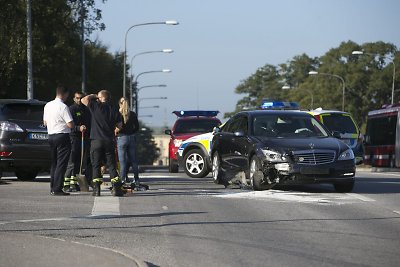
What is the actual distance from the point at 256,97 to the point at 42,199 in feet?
477

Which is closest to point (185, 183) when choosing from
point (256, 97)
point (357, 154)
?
point (357, 154)

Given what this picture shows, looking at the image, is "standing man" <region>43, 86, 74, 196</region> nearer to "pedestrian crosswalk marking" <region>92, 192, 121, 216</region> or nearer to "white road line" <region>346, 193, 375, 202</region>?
"pedestrian crosswalk marking" <region>92, 192, 121, 216</region>

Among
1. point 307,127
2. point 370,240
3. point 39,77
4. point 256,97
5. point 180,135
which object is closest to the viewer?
point 370,240

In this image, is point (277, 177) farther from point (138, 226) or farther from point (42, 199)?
point (138, 226)

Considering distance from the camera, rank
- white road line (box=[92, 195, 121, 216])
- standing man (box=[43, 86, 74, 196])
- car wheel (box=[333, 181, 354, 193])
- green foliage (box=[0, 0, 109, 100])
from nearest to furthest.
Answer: white road line (box=[92, 195, 121, 216]) < standing man (box=[43, 86, 74, 196]) < car wheel (box=[333, 181, 354, 193]) < green foliage (box=[0, 0, 109, 100])

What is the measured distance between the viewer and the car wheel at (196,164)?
23.4 m

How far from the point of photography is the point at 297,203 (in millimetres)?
15414

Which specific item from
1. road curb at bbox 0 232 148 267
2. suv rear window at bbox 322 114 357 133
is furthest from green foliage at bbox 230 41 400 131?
road curb at bbox 0 232 148 267

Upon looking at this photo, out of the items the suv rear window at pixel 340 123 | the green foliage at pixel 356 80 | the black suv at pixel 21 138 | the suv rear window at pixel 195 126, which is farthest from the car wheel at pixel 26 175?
the green foliage at pixel 356 80

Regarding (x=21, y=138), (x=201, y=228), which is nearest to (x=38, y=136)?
(x=21, y=138)

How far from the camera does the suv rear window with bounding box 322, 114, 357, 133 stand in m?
30.5

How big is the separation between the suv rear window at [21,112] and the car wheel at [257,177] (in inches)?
187

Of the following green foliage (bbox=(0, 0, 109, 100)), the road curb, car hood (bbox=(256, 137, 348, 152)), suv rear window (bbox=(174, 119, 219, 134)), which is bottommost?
the road curb

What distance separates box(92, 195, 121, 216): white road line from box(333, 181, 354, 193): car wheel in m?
4.32
